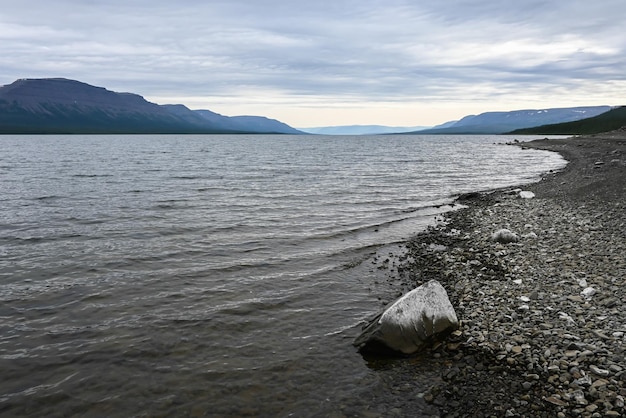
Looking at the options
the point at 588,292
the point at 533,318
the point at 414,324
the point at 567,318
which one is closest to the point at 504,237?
the point at 588,292

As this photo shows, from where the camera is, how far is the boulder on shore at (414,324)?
30.4 ft

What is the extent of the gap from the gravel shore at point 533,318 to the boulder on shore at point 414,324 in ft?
1.10

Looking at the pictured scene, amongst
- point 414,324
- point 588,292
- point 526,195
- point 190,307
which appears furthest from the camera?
point 526,195

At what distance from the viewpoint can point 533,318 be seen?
31.8 ft

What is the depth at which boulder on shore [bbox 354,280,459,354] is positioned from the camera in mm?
9258

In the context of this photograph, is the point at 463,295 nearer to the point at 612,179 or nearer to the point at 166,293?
the point at 166,293

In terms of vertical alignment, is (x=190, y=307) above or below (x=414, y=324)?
below

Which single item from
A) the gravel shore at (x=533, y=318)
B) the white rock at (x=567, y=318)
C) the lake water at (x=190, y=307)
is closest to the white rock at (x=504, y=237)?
the gravel shore at (x=533, y=318)

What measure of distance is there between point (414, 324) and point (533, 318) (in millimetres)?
2892

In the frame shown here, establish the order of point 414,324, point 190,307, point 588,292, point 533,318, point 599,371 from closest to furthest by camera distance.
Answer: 1. point 599,371
2. point 414,324
3. point 533,318
4. point 588,292
5. point 190,307

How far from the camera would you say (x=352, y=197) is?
107 ft

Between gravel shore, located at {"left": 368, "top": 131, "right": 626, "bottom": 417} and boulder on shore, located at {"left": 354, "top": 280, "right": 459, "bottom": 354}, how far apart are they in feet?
1.10

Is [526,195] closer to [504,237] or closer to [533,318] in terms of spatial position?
[504,237]

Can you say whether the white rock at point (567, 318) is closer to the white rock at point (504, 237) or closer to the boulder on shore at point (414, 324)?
the boulder on shore at point (414, 324)
